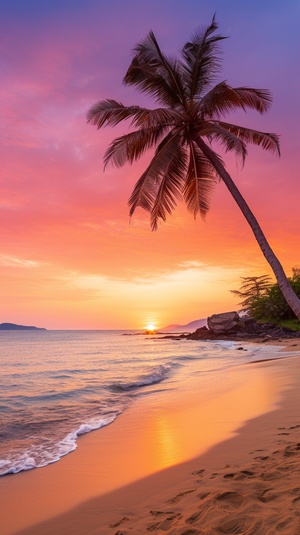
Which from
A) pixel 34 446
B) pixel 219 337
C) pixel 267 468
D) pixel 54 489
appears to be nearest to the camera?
pixel 267 468

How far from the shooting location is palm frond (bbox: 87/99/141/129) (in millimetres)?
12156

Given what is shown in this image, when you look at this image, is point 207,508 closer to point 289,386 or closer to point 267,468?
point 267,468

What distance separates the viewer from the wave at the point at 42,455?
22.4ft

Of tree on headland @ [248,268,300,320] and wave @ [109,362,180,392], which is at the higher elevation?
tree on headland @ [248,268,300,320]

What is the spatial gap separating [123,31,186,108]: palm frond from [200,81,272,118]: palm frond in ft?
2.72

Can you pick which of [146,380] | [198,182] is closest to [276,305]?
[146,380]

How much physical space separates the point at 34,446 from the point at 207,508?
5187mm

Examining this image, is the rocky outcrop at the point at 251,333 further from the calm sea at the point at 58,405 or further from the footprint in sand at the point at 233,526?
the footprint in sand at the point at 233,526

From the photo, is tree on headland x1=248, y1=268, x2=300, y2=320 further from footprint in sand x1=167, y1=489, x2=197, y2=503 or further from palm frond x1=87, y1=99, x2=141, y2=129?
footprint in sand x1=167, y1=489, x2=197, y2=503

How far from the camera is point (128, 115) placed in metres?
12.2

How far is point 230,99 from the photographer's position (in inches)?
471

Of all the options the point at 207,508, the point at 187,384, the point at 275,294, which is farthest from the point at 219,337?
the point at 207,508

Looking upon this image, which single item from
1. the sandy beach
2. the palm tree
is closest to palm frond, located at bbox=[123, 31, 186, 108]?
the palm tree

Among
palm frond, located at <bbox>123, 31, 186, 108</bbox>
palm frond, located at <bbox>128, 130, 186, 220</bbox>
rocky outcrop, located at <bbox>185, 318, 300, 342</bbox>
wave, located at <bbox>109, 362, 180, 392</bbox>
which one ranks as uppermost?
palm frond, located at <bbox>123, 31, 186, 108</bbox>
